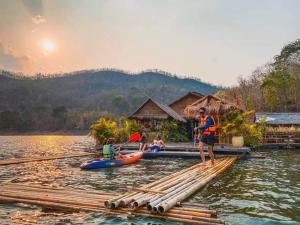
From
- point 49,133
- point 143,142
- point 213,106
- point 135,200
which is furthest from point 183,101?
point 49,133

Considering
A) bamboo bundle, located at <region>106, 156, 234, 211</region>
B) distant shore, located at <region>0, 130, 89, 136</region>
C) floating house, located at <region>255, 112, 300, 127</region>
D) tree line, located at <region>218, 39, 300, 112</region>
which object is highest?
tree line, located at <region>218, 39, 300, 112</region>

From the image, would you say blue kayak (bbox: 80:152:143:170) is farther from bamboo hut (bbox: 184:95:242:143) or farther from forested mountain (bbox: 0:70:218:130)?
forested mountain (bbox: 0:70:218:130)

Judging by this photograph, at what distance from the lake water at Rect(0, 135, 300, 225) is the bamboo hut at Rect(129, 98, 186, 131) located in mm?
12158

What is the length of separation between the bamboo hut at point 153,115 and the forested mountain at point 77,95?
81.2 meters

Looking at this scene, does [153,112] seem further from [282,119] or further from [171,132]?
[282,119]

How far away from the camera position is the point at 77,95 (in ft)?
525

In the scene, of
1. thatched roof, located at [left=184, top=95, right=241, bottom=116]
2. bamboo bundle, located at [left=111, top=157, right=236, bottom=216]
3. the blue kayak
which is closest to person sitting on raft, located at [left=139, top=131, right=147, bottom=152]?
the blue kayak

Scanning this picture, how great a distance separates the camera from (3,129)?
119750 mm

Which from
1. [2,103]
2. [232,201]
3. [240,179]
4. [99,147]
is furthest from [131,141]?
[2,103]

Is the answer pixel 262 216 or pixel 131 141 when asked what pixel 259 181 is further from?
pixel 131 141

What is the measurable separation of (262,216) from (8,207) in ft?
24.0

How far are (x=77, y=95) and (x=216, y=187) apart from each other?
152 m

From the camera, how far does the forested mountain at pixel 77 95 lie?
405ft

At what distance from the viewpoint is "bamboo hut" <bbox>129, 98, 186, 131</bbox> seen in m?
33.5
